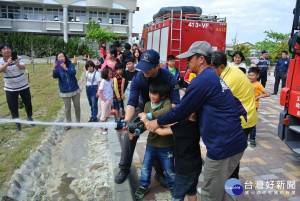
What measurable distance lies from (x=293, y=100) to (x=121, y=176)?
9.78 ft

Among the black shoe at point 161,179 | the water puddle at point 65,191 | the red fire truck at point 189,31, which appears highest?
the red fire truck at point 189,31

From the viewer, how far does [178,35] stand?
9.99 meters

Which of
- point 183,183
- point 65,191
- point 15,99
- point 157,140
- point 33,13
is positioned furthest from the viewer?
point 33,13

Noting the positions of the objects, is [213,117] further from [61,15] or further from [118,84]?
[61,15]

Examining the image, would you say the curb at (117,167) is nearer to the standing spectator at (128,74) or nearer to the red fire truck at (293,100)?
the standing spectator at (128,74)

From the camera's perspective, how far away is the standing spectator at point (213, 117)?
6.41ft

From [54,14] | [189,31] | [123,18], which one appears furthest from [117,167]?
[54,14]

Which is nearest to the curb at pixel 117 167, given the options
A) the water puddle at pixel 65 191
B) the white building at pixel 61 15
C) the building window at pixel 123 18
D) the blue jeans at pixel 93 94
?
the water puddle at pixel 65 191

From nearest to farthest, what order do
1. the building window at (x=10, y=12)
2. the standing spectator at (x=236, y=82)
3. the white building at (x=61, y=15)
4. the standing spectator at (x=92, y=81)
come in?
the standing spectator at (x=236, y=82) < the standing spectator at (x=92, y=81) < the white building at (x=61, y=15) < the building window at (x=10, y=12)

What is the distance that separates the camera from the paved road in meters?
3.27

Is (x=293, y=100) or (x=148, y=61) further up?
(x=148, y=61)

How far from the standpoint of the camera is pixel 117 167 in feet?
12.7

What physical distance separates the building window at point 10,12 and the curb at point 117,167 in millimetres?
33659

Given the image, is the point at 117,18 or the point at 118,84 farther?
the point at 117,18
